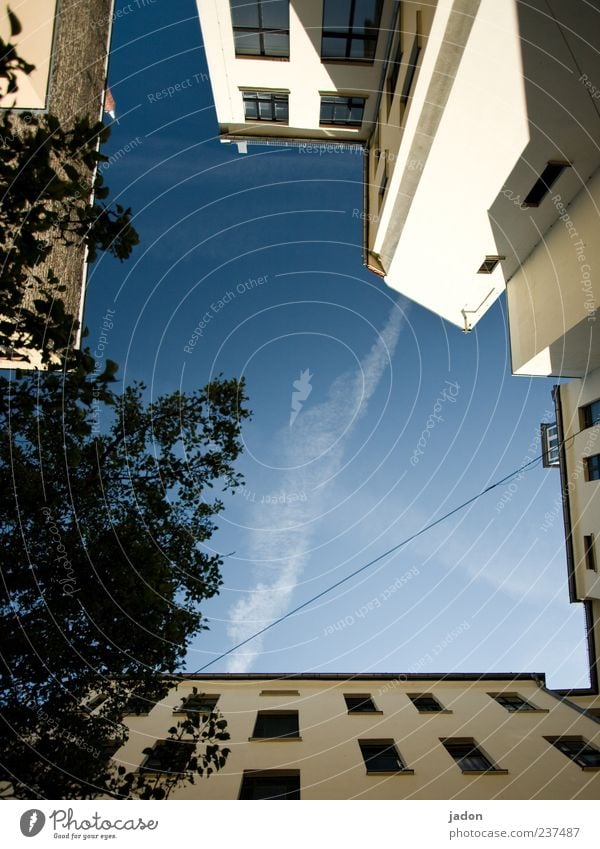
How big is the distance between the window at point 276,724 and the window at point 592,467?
1338cm

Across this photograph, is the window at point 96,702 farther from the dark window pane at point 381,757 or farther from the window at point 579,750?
the window at point 579,750

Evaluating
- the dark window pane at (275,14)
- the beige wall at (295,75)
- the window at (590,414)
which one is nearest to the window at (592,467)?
the window at (590,414)

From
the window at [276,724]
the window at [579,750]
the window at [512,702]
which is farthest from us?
the window at [512,702]

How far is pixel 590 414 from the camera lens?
16875 mm

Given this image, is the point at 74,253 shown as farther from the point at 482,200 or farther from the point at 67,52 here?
the point at 482,200

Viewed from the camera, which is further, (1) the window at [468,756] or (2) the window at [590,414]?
(2) the window at [590,414]

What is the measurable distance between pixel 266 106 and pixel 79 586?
18845mm

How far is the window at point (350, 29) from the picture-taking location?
14844 millimetres

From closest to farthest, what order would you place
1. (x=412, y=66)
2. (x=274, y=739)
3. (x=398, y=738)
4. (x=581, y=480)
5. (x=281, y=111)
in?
(x=412, y=66) → (x=274, y=739) → (x=398, y=738) → (x=581, y=480) → (x=281, y=111)

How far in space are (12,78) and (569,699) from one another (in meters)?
23.3

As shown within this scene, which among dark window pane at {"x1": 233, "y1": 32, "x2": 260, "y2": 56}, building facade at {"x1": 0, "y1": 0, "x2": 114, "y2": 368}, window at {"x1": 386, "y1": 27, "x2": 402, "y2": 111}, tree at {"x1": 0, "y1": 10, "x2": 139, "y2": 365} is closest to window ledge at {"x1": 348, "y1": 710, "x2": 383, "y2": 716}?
building facade at {"x1": 0, "y1": 0, "x2": 114, "y2": 368}

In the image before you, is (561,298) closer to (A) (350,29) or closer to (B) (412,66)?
(B) (412,66)

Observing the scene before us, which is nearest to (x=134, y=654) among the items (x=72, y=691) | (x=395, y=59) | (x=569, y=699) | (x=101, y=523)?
(x=72, y=691)

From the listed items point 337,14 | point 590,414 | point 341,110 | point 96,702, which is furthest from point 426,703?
point 337,14
